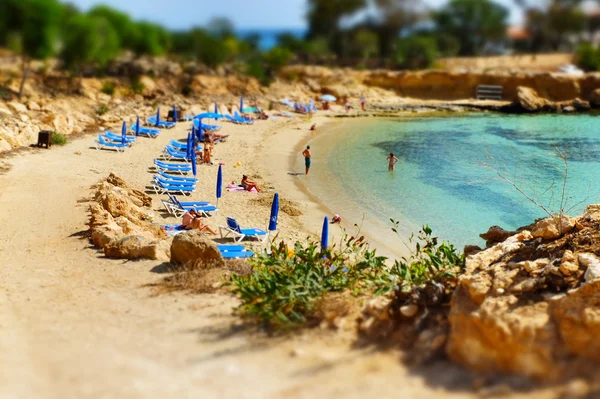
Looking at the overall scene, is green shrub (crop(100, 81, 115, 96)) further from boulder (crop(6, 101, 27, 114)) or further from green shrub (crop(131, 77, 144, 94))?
boulder (crop(6, 101, 27, 114))

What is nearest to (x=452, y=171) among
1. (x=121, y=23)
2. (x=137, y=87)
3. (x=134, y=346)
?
(x=134, y=346)

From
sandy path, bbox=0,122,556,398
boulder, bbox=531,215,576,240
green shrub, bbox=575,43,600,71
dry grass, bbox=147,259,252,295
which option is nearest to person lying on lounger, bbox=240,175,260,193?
sandy path, bbox=0,122,556,398

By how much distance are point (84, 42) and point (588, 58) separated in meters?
43.2

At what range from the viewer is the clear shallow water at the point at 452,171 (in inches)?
704

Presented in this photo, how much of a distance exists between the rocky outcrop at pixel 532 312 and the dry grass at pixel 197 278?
3779 mm

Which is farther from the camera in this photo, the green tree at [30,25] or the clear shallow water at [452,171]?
the green tree at [30,25]

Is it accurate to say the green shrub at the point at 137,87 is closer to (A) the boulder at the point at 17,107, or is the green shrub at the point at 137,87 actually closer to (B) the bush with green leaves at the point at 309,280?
(A) the boulder at the point at 17,107

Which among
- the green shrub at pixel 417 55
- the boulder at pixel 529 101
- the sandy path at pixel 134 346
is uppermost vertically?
the green shrub at pixel 417 55

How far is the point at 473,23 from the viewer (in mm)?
69875

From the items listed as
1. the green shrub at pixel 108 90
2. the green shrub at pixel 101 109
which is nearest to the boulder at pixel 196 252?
the green shrub at pixel 101 109

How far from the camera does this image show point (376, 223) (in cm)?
1697

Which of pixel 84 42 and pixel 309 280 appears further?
pixel 84 42

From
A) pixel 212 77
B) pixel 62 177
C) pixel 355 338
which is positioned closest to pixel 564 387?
pixel 355 338

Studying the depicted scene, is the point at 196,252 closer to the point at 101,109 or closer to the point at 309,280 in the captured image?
the point at 309,280
